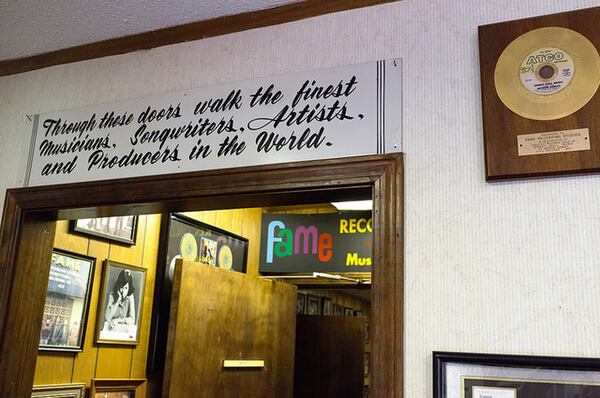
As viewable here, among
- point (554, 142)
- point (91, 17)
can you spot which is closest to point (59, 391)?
point (91, 17)

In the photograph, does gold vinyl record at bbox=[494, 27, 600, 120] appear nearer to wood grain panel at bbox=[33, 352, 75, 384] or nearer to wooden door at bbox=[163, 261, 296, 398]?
wooden door at bbox=[163, 261, 296, 398]

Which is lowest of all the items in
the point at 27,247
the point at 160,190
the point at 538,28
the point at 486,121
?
the point at 27,247

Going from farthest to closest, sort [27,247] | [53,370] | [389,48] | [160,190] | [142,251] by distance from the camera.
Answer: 1. [142,251]
2. [53,370]
3. [27,247]
4. [160,190]
5. [389,48]

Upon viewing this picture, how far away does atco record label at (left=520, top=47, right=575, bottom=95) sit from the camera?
133cm

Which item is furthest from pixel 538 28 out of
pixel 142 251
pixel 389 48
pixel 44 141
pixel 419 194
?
pixel 142 251

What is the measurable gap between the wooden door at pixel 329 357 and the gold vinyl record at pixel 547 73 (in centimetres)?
283

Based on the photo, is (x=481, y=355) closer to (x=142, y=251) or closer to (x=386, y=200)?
(x=386, y=200)

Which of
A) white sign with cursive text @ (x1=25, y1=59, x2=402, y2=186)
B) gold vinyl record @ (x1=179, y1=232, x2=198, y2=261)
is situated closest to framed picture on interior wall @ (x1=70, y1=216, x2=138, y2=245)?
gold vinyl record @ (x1=179, y1=232, x2=198, y2=261)

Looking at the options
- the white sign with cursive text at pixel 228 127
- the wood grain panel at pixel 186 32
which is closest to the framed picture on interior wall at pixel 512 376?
the white sign with cursive text at pixel 228 127

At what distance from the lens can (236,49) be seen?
5.75 ft

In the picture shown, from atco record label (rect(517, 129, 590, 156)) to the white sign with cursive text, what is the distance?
285 mm

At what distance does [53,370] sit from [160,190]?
945mm

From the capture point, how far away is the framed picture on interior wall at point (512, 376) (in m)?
1.17

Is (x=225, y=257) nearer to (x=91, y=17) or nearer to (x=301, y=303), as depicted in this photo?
(x=301, y=303)
